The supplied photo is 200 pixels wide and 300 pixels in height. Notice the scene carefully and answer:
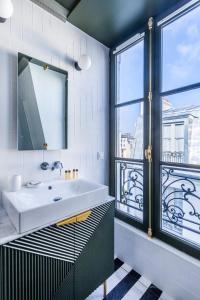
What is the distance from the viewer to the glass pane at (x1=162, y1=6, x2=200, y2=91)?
1457 millimetres

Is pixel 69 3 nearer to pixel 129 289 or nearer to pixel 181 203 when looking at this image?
pixel 181 203

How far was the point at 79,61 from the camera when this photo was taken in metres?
1.77

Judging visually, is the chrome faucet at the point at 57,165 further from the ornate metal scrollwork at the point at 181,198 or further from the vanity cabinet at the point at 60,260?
the ornate metal scrollwork at the point at 181,198

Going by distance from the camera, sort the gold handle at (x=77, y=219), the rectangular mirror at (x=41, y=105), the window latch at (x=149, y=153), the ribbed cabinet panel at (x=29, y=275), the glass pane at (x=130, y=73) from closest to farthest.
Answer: the ribbed cabinet panel at (x=29, y=275)
the gold handle at (x=77, y=219)
the rectangular mirror at (x=41, y=105)
the window latch at (x=149, y=153)
the glass pane at (x=130, y=73)

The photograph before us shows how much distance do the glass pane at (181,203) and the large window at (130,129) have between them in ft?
0.92

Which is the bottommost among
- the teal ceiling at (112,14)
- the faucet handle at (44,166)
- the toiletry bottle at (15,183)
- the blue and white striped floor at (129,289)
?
the blue and white striped floor at (129,289)

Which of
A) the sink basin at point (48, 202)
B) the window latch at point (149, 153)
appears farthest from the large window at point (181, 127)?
the sink basin at point (48, 202)

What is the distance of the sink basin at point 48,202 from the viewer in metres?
0.99

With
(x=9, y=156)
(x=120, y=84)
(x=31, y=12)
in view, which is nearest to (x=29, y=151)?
(x=9, y=156)

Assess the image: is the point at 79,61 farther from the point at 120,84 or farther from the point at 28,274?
the point at 28,274

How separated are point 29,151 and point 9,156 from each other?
0.17 m

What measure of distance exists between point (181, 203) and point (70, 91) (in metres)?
1.51

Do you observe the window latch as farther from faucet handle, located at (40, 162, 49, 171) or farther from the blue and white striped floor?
the blue and white striped floor

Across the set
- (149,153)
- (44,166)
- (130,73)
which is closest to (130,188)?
(149,153)
